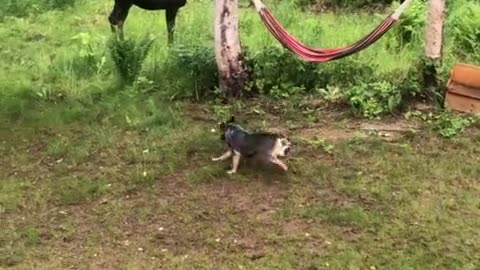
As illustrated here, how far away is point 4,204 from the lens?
5.77m

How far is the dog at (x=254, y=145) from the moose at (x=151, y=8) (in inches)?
104

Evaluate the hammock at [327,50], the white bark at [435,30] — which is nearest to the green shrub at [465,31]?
the white bark at [435,30]

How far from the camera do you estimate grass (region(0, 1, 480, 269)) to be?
16.7ft

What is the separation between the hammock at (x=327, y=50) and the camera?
271 inches

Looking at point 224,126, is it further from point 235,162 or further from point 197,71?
point 197,71

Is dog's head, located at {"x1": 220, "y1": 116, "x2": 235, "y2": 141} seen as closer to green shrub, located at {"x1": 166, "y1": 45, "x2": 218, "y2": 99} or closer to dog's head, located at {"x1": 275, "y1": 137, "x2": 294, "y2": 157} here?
dog's head, located at {"x1": 275, "y1": 137, "x2": 294, "y2": 157}

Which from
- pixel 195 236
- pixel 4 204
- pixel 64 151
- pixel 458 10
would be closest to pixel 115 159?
pixel 64 151

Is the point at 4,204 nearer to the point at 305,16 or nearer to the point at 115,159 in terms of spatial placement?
the point at 115,159

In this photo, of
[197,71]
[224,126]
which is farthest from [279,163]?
[197,71]

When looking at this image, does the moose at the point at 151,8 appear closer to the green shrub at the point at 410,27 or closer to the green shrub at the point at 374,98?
the green shrub at the point at 374,98

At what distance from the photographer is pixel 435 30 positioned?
7113 mm

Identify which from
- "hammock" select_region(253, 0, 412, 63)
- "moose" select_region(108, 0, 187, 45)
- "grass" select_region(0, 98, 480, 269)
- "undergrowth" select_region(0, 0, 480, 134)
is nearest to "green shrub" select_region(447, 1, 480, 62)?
"undergrowth" select_region(0, 0, 480, 134)

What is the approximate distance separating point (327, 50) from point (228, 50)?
89cm

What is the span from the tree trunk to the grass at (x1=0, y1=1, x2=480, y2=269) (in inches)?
8.5
